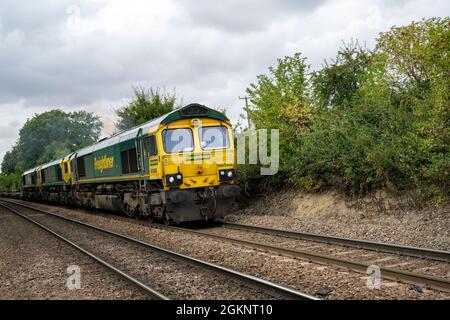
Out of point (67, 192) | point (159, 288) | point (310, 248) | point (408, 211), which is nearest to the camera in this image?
point (159, 288)

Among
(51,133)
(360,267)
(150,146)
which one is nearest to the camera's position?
(360,267)

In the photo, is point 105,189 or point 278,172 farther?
point 105,189

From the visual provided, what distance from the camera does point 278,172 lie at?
1655cm

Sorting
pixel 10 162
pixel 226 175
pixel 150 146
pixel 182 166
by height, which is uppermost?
pixel 10 162

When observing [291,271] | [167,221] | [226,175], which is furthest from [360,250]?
[167,221]

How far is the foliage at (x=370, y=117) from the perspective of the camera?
37.9 ft

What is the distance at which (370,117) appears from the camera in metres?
13.7

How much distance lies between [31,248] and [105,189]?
7440 mm

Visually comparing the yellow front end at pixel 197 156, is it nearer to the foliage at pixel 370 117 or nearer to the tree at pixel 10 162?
the foliage at pixel 370 117

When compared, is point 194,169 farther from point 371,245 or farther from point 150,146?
point 371,245

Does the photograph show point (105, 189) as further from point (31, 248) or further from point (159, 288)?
point (159, 288)

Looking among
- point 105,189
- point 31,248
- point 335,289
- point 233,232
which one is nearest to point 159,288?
point 335,289

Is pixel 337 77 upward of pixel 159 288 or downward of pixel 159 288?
upward

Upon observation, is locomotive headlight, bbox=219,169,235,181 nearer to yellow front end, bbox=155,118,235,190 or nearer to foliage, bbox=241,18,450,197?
yellow front end, bbox=155,118,235,190
